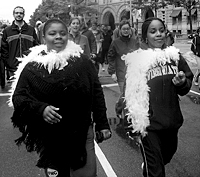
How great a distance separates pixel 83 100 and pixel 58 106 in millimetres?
202

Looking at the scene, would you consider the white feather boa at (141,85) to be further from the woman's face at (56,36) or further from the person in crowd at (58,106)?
the woman's face at (56,36)

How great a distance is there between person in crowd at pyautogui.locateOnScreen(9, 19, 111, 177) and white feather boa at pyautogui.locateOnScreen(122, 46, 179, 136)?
36 cm

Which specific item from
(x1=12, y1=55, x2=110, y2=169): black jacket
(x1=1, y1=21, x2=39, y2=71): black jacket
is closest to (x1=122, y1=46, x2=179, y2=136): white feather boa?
Result: (x1=12, y1=55, x2=110, y2=169): black jacket

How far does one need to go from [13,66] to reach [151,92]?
4.49 meters

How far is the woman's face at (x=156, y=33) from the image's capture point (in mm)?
3148

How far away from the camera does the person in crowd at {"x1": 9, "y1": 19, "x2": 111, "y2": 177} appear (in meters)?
2.62

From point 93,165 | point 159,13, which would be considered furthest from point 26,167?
point 159,13

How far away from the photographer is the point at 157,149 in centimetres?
294

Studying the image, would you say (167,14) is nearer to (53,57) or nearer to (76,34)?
(76,34)

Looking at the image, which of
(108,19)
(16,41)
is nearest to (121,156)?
(16,41)

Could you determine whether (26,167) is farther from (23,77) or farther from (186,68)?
(186,68)

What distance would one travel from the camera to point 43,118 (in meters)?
2.56

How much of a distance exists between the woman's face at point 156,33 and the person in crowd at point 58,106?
2.23 feet

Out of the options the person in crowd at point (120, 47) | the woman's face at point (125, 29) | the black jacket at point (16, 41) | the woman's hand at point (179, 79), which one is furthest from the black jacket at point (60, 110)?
the black jacket at point (16, 41)
